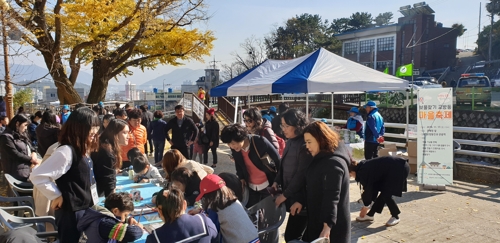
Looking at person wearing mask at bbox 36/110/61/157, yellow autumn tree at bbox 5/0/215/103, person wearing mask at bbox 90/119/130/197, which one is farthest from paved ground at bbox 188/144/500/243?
yellow autumn tree at bbox 5/0/215/103

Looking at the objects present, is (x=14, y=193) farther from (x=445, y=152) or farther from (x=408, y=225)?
(x=445, y=152)

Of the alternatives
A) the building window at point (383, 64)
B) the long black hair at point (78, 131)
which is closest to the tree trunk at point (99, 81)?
the long black hair at point (78, 131)

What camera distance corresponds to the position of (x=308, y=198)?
2994 millimetres

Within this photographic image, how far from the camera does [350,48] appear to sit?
157 ft

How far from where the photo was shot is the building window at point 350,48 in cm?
4724

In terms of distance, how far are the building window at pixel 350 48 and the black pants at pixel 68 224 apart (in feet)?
157

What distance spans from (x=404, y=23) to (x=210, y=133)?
1617 inches

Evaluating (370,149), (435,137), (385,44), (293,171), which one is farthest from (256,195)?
(385,44)

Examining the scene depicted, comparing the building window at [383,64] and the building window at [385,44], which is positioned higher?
the building window at [385,44]

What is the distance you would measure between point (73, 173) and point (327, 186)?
76.5 inches

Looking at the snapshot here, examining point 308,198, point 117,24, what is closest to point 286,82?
point 308,198

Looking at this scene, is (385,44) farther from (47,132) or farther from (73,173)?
(73,173)

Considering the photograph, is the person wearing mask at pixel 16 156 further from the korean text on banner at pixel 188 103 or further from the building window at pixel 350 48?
the building window at pixel 350 48

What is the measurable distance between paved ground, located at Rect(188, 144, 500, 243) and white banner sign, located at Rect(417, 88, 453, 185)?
0.32 meters
